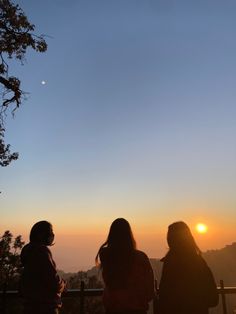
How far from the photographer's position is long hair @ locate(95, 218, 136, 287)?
4.64 metres

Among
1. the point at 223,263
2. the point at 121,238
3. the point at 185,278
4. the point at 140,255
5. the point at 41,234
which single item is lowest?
the point at 185,278

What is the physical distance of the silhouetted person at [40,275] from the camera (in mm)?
5184

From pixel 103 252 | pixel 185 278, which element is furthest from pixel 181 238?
pixel 103 252

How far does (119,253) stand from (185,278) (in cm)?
87

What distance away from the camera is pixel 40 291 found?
520cm

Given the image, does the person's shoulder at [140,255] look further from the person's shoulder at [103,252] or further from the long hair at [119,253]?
the person's shoulder at [103,252]

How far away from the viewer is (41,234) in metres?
5.27

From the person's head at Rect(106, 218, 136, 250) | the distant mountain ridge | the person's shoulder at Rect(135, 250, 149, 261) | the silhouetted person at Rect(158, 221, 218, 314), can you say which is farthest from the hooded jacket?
the distant mountain ridge

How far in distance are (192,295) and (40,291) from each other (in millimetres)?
1931

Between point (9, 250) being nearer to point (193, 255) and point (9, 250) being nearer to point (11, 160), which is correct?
point (11, 160)

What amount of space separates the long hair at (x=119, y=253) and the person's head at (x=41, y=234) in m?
0.94

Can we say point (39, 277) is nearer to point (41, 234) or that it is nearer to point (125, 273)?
point (41, 234)

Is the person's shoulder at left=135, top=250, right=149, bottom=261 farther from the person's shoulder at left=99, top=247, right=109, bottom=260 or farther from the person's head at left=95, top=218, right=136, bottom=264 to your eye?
the person's shoulder at left=99, top=247, right=109, bottom=260

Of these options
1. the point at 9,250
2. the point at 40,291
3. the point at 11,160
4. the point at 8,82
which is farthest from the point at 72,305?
the point at 40,291
